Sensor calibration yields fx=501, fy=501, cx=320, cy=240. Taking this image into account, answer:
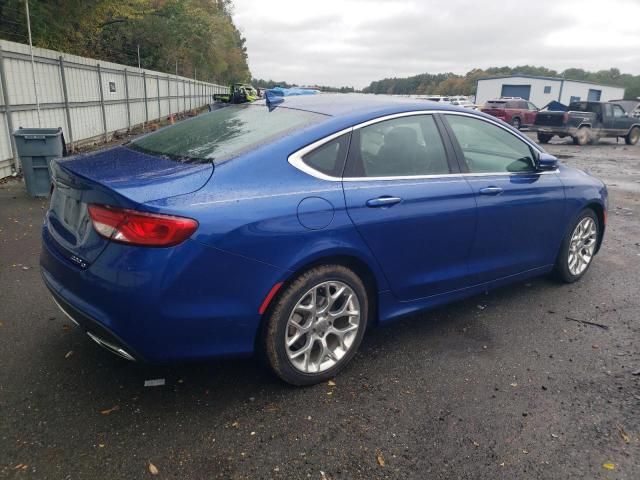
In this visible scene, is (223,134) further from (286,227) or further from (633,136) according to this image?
(633,136)

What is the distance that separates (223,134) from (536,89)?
175ft

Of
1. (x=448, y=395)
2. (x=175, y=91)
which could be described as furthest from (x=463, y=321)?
(x=175, y=91)

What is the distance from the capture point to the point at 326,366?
303cm

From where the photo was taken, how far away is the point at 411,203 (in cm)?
320

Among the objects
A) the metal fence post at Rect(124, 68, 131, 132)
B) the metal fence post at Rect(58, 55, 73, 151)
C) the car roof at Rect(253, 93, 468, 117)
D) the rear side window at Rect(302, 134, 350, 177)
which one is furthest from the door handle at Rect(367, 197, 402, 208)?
the metal fence post at Rect(124, 68, 131, 132)

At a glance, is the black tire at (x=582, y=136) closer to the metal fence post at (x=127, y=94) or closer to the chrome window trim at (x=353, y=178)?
the metal fence post at (x=127, y=94)

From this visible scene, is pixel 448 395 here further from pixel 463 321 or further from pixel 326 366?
pixel 463 321

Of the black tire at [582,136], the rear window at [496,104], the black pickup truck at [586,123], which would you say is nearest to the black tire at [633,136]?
the black pickup truck at [586,123]

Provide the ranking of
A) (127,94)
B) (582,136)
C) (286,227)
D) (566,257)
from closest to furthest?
(286,227), (566,257), (127,94), (582,136)

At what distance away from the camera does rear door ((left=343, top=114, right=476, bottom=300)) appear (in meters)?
3.03

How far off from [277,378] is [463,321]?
1.78 metres

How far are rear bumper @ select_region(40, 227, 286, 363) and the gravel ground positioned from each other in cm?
40

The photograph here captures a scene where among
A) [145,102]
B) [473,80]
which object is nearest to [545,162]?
[145,102]

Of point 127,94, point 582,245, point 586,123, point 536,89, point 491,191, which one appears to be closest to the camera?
point 491,191
